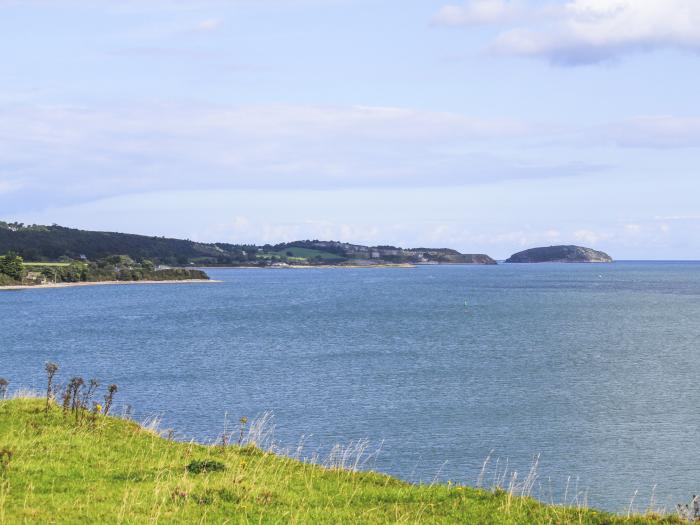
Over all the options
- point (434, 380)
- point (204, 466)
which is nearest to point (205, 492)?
point (204, 466)

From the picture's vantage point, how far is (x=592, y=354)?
82188mm

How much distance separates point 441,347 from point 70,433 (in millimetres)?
68904

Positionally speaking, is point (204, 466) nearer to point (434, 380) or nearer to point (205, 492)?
point (205, 492)

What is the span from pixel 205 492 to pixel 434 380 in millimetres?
48174

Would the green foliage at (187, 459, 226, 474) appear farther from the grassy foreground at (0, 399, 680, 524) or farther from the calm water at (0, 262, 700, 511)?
the calm water at (0, 262, 700, 511)

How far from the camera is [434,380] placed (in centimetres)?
6322

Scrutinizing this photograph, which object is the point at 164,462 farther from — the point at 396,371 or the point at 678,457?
the point at 396,371

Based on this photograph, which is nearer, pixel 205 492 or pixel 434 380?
pixel 205 492

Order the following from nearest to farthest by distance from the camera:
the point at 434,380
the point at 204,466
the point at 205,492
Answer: the point at 205,492, the point at 204,466, the point at 434,380

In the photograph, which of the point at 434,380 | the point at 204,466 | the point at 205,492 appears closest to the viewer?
the point at 205,492

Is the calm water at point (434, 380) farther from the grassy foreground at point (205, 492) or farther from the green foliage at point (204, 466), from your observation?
the green foliage at point (204, 466)

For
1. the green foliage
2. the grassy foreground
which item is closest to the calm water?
the grassy foreground

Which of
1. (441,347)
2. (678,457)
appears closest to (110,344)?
(441,347)

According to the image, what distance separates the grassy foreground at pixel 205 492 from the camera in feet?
49.3
